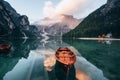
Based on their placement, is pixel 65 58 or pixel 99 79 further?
pixel 65 58

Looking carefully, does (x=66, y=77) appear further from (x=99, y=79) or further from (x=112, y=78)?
(x=112, y=78)

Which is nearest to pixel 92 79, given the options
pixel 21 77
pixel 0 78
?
pixel 21 77

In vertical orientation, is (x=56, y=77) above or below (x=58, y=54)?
below

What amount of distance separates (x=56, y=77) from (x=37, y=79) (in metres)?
3.76

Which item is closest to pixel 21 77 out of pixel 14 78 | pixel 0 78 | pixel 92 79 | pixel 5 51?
pixel 14 78

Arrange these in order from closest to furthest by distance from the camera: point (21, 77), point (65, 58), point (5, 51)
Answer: point (21, 77), point (65, 58), point (5, 51)

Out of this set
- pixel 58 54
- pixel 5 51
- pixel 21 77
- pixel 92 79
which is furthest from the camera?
pixel 5 51

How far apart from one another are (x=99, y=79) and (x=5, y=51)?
53.4 meters

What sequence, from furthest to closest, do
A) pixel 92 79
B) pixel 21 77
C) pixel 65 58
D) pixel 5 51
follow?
pixel 5 51 < pixel 65 58 < pixel 21 77 < pixel 92 79

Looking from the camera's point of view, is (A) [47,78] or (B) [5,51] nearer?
(A) [47,78]

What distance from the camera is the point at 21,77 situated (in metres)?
37.8

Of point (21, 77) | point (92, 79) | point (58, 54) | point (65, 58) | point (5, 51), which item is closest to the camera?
point (92, 79)

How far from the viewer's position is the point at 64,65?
39469mm

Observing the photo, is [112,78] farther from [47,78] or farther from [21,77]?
[21,77]
